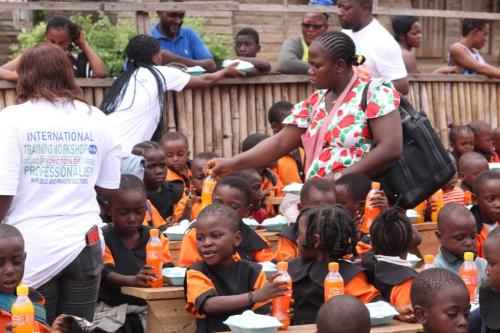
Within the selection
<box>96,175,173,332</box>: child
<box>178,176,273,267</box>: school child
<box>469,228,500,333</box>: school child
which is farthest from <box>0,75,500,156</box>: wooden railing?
<box>469,228,500,333</box>: school child

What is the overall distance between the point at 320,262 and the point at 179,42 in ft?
18.8

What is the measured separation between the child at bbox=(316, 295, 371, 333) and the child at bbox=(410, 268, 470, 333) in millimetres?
405

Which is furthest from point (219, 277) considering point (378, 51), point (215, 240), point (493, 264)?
point (378, 51)

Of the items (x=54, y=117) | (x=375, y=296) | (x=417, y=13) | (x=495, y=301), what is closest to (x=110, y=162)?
(x=54, y=117)

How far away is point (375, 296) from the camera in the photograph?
614 cm

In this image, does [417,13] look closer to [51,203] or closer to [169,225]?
[169,225]

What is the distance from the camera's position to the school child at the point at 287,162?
10.5 meters

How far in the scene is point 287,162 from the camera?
416 inches

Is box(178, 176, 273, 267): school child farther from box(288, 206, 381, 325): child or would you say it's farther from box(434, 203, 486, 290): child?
box(434, 203, 486, 290): child

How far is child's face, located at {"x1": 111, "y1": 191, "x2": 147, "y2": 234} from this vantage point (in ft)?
23.8

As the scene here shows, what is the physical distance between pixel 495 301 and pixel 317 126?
2.22 metres

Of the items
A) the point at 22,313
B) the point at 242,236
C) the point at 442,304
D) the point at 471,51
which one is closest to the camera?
the point at 22,313

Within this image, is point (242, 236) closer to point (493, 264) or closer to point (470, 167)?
point (493, 264)

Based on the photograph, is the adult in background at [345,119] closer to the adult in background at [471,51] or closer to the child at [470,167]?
the child at [470,167]
